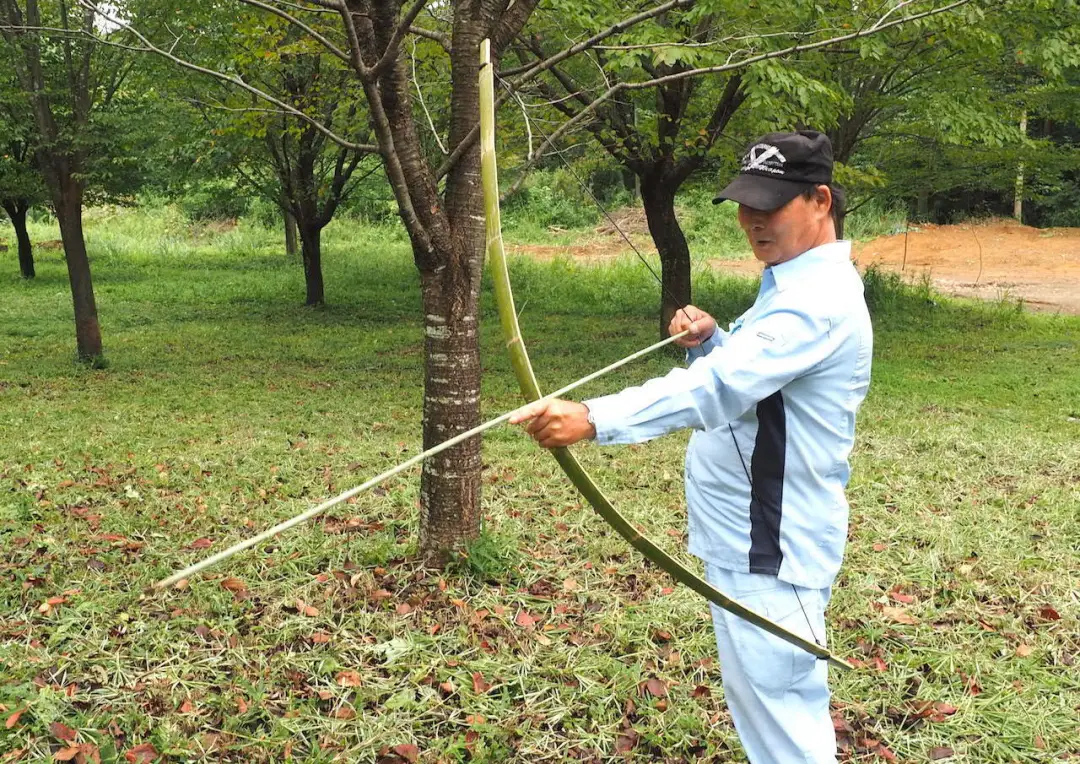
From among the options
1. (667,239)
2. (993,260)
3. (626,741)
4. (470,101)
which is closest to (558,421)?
(626,741)

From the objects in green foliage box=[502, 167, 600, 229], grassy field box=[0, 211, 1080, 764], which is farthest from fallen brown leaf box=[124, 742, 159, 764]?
green foliage box=[502, 167, 600, 229]

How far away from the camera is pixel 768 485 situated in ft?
6.57

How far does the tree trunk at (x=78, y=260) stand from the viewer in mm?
10195

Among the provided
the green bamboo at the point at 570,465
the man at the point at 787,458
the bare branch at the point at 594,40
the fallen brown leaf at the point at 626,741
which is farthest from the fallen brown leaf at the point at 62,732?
the bare branch at the point at 594,40

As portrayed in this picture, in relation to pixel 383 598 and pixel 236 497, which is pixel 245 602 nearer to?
pixel 383 598

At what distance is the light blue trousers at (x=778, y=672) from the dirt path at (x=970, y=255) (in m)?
17.9

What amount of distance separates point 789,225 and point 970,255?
26.7 m

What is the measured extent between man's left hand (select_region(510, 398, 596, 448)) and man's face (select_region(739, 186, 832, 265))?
0.63 metres

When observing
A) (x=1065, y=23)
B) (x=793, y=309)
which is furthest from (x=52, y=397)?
(x=1065, y=23)

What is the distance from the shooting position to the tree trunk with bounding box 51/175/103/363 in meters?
10.2

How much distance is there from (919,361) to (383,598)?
9.43 meters

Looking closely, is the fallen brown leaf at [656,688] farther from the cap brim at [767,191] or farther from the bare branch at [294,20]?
the bare branch at [294,20]

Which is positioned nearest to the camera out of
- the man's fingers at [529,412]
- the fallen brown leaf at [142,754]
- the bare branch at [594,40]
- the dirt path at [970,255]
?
the man's fingers at [529,412]

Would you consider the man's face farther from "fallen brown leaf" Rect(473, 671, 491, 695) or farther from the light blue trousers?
"fallen brown leaf" Rect(473, 671, 491, 695)
